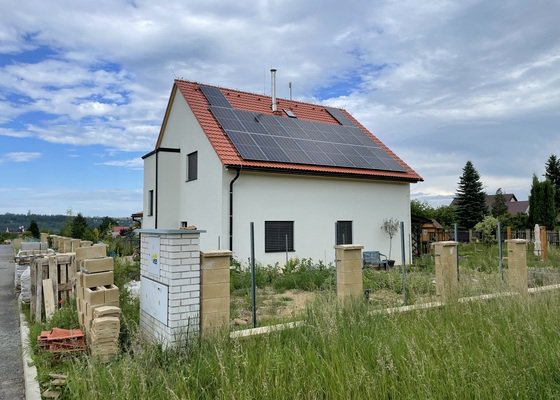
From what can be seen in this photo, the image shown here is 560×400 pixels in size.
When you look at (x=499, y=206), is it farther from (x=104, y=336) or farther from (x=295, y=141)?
(x=104, y=336)

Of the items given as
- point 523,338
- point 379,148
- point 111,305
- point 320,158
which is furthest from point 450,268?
point 379,148

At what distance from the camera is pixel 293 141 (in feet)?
50.4

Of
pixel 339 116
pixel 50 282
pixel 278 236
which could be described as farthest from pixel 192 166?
pixel 50 282

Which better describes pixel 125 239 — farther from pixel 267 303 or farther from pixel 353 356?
pixel 353 356

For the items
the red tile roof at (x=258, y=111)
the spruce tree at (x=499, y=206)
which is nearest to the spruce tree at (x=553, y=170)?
the spruce tree at (x=499, y=206)

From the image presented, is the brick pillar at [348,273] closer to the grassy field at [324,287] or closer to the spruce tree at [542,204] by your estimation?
the grassy field at [324,287]

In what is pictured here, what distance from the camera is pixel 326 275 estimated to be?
10.9 metres

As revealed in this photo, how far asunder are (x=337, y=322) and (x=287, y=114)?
45.8ft

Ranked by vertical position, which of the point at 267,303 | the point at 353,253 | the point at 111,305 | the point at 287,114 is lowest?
the point at 267,303

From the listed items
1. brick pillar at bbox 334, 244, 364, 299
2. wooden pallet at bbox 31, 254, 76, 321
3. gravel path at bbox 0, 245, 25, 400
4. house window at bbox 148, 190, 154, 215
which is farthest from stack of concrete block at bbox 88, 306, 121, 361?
house window at bbox 148, 190, 154, 215

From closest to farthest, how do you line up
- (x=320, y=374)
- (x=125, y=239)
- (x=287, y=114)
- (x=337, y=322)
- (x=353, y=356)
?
(x=320, y=374), (x=353, y=356), (x=337, y=322), (x=287, y=114), (x=125, y=239)

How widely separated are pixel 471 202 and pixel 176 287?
142 ft

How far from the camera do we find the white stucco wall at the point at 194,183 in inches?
520

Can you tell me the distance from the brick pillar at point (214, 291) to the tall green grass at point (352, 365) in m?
0.38
